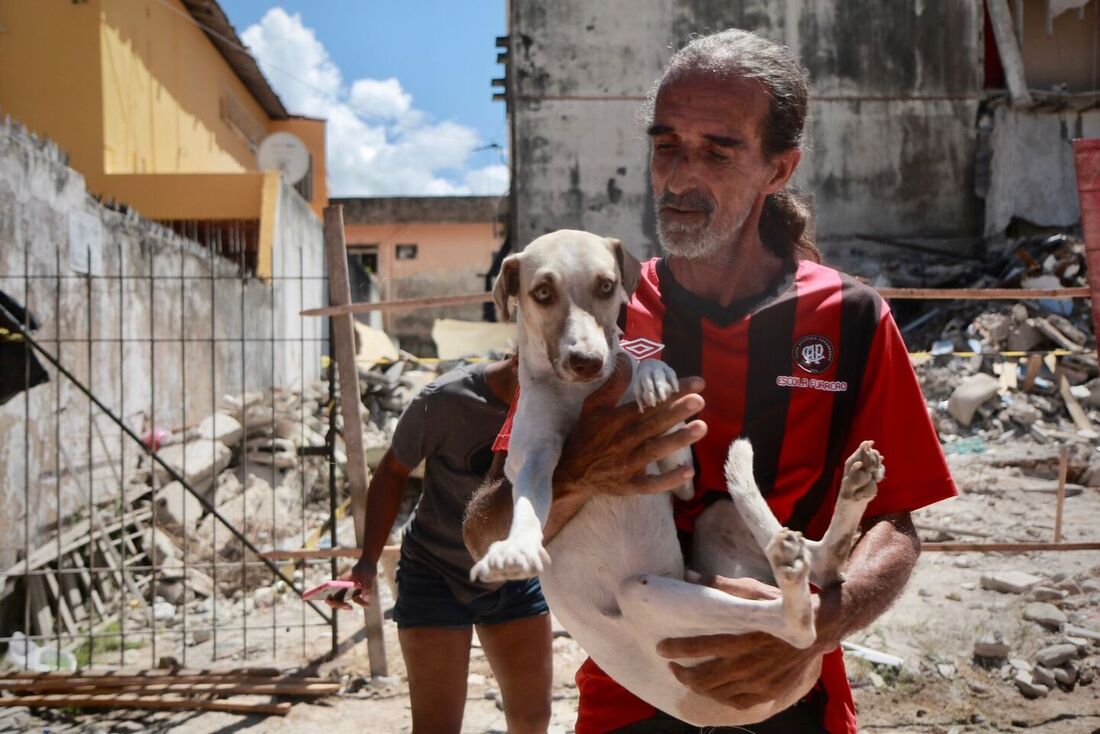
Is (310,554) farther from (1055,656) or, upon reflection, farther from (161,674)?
(1055,656)

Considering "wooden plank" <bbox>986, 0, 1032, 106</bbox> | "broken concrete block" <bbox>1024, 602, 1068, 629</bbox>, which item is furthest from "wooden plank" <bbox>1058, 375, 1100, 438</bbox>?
"wooden plank" <bbox>986, 0, 1032, 106</bbox>

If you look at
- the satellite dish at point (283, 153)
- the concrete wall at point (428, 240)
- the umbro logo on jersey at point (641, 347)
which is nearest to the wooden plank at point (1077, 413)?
the umbro logo on jersey at point (641, 347)

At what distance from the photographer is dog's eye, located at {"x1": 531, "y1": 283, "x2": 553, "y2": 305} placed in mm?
2260

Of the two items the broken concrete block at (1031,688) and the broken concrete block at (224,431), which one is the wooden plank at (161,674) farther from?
the broken concrete block at (1031,688)

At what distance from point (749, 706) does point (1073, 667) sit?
4092mm

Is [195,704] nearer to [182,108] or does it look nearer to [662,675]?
[662,675]

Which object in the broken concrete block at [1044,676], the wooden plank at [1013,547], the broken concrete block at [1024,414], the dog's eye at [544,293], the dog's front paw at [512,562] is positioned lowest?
the broken concrete block at [1044,676]

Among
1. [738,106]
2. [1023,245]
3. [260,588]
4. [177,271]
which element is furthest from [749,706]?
[1023,245]

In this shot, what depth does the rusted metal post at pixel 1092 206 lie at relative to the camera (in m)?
3.08

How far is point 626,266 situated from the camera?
2375 millimetres

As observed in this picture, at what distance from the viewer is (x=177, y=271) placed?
10375mm

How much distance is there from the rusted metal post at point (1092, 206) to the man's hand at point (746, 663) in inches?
76.3

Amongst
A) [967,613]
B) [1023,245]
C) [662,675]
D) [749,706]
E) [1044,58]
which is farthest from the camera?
[1044,58]

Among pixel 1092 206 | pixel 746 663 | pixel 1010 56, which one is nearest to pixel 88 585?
pixel 746 663
